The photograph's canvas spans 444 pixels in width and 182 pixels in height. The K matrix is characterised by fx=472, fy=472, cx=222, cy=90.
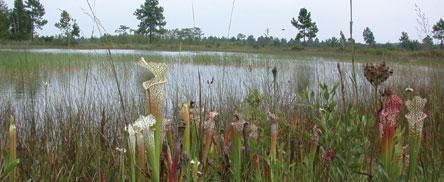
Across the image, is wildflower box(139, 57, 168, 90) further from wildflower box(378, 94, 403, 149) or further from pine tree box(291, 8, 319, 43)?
pine tree box(291, 8, 319, 43)

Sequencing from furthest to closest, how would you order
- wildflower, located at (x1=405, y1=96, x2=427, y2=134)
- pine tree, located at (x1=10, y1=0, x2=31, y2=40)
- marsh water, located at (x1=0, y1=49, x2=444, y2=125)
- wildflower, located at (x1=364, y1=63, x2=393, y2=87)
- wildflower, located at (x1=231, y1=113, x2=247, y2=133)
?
pine tree, located at (x1=10, y1=0, x2=31, y2=40) < marsh water, located at (x1=0, y1=49, x2=444, y2=125) < wildflower, located at (x1=364, y1=63, x2=393, y2=87) < wildflower, located at (x1=231, y1=113, x2=247, y2=133) < wildflower, located at (x1=405, y1=96, x2=427, y2=134)

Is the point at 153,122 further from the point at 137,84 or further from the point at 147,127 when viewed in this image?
the point at 137,84

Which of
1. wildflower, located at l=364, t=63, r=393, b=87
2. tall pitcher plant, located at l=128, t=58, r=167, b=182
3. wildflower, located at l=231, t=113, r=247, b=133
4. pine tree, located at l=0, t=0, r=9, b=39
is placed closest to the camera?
tall pitcher plant, located at l=128, t=58, r=167, b=182

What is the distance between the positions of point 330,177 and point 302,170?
263 millimetres

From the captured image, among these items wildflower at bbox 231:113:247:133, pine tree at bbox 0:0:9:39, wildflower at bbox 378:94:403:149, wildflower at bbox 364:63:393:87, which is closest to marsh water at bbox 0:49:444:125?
wildflower at bbox 364:63:393:87

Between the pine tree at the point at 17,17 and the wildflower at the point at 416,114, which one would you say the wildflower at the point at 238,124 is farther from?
the pine tree at the point at 17,17

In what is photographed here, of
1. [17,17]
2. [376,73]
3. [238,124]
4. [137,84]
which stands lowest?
[137,84]

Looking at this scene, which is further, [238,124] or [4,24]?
[4,24]

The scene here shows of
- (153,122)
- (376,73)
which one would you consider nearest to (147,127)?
(153,122)

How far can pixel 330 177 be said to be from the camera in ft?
6.79

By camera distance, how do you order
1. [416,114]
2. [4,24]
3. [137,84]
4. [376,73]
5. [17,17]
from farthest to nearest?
1. [4,24]
2. [137,84]
3. [17,17]
4. [376,73]
5. [416,114]

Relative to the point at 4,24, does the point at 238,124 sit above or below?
below

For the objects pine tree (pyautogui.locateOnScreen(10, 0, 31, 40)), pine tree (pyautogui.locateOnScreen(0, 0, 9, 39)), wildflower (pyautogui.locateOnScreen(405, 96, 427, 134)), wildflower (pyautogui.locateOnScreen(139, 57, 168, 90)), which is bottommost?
wildflower (pyautogui.locateOnScreen(405, 96, 427, 134))

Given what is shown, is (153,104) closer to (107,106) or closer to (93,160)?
(93,160)
